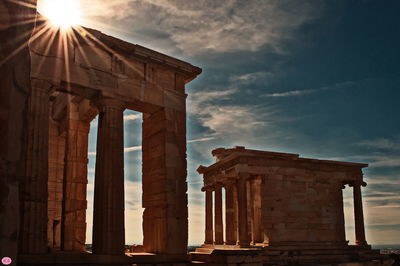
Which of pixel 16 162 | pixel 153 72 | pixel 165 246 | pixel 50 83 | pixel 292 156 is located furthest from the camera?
pixel 292 156

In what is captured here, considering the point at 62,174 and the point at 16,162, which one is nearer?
the point at 16,162

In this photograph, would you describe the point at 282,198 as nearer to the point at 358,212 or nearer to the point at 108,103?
the point at 358,212

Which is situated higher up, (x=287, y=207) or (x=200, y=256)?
(x=287, y=207)

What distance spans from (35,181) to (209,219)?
21.4 metres

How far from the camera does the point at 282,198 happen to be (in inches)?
1100

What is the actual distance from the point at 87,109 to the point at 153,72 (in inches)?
116

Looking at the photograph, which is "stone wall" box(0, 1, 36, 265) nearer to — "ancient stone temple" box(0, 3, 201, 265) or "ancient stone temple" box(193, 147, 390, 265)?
"ancient stone temple" box(0, 3, 201, 265)

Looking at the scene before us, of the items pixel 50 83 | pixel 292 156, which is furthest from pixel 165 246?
pixel 292 156

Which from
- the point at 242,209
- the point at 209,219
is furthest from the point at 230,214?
the point at 242,209

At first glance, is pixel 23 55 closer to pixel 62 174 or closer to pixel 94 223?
pixel 94 223

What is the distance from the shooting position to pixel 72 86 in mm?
13438

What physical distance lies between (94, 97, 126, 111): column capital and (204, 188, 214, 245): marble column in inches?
732

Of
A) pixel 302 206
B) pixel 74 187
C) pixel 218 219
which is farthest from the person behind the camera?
pixel 218 219

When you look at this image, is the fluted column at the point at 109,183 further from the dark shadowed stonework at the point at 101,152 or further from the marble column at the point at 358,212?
the marble column at the point at 358,212
